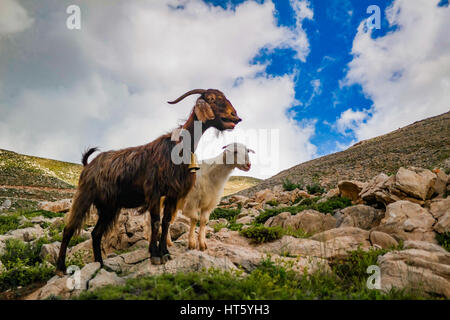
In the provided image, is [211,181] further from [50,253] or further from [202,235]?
[50,253]

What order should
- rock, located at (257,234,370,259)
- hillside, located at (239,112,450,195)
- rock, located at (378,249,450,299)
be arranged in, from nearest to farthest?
rock, located at (378,249,450,299), rock, located at (257,234,370,259), hillside, located at (239,112,450,195)

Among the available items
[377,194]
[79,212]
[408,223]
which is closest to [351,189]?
[377,194]

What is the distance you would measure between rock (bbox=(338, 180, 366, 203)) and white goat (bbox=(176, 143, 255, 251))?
23.0 feet

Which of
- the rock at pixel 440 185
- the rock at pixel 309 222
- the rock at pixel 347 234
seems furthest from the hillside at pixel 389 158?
the rock at pixel 347 234

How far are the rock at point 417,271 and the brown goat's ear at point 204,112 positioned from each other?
3694 millimetres

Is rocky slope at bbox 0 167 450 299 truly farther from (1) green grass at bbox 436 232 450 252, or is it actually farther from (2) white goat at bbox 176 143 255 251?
(2) white goat at bbox 176 143 255 251

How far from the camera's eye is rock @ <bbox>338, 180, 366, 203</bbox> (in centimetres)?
1123

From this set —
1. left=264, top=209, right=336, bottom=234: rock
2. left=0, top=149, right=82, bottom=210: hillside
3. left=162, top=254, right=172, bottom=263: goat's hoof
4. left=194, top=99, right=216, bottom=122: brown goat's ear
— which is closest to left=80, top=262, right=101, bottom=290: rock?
left=162, top=254, right=172, bottom=263: goat's hoof

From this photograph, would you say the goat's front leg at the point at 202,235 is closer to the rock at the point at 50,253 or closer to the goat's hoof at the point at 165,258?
the goat's hoof at the point at 165,258

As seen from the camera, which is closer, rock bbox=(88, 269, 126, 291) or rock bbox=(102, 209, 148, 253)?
rock bbox=(88, 269, 126, 291)

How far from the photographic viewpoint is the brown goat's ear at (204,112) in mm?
4879

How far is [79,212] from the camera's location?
194 inches

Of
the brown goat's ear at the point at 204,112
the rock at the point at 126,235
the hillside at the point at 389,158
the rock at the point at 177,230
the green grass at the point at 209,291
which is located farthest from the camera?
the hillside at the point at 389,158
